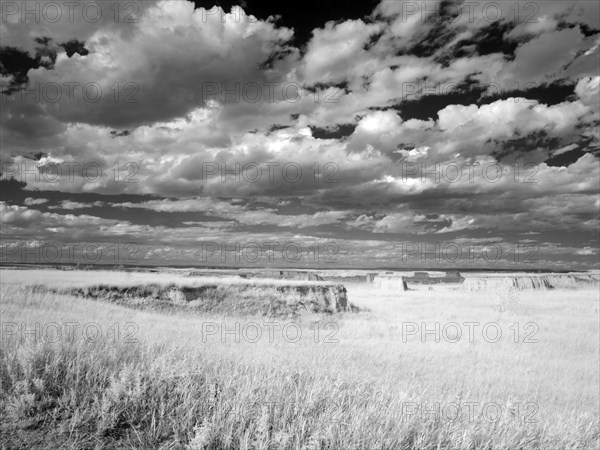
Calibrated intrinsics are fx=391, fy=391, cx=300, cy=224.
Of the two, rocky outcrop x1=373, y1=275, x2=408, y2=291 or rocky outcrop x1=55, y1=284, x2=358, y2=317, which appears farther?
rocky outcrop x1=373, y1=275, x2=408, y2=291

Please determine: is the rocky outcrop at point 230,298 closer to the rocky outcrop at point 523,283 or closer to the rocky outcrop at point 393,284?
the rocky outcrop at point 393,284

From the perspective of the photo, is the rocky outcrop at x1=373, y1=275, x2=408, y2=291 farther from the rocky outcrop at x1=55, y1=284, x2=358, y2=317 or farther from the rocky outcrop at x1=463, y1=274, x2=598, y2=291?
the rocky outcrop at x1=55, y1=284, x2=358, y2=317

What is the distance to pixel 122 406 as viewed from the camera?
396 centimetres

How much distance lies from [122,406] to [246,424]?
1.27 metres

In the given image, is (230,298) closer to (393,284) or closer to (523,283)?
(393,284)

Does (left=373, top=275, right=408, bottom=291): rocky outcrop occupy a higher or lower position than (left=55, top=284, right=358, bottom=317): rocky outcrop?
lower

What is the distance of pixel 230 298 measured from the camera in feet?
77.0

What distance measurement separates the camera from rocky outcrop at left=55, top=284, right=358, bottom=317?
21125 millimetres

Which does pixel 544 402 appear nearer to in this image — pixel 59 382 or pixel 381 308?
pixel 59 382

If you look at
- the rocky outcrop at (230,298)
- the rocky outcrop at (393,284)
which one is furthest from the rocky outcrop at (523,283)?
the rocky outcrop at (230,298)

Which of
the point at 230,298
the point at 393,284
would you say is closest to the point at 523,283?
the point at 393,284

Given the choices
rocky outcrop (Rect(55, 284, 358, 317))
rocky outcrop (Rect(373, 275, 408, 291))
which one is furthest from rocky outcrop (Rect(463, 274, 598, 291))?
rocky outcrop (Rect(55, 284, 358, 317))

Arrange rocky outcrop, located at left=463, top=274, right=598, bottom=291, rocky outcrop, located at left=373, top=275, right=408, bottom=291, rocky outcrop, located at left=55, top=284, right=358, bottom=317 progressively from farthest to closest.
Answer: rocky outcrop, located at left=373, top=275, right=408, bottom=291
rocky outcrop, located at left=463, top=274, right=598, bottom=291
rocky outcrop, located at left=55, top=284, right=358, bottom=317

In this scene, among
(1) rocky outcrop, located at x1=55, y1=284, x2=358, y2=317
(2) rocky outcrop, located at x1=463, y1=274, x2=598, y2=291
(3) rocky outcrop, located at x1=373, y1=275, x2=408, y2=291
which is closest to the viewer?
(1) rocky outcrop, located at x1=55, y1=284, x2=358, y2=317
